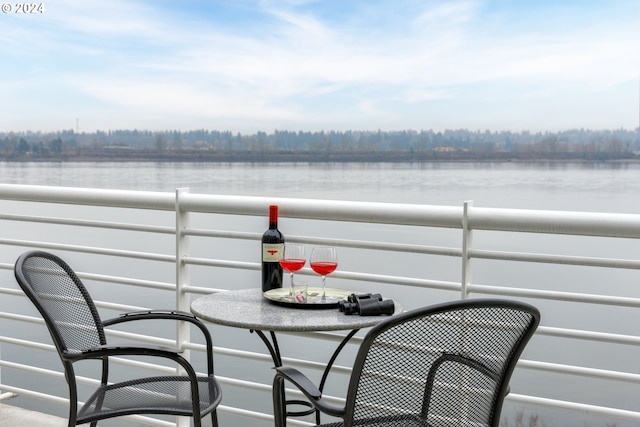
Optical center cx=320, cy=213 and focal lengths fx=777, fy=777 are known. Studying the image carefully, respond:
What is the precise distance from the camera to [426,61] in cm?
3344

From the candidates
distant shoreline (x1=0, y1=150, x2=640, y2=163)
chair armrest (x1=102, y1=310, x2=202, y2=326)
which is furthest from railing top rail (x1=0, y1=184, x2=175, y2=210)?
distant shoreline (x1=0, y1=150, x2=640, y2=163)

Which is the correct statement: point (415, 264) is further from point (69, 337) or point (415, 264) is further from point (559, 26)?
point (559, 26)

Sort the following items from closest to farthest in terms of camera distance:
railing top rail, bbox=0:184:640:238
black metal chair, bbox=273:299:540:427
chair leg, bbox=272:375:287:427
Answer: black metal chair, bbox=273:299:540:427 → chair leg, bbox=272:375:287:427 → railing top rail, bbox=0:184:640:238

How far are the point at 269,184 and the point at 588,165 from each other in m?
11.3

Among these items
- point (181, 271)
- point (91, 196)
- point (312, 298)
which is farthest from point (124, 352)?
point (91, 196)

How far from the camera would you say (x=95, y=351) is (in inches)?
93.5

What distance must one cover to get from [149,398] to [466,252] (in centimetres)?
127

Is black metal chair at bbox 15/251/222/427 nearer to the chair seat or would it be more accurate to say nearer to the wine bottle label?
the chair seat

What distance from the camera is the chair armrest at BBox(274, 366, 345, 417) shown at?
6.15 feet

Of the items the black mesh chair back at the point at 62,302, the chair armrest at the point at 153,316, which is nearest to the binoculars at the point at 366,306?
the chair armrest at the point at 153,316

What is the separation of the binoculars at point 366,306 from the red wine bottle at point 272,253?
1.29ft

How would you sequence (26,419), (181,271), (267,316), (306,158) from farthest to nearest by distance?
(306,158)
(26,419)
(181,271)
(267,316)

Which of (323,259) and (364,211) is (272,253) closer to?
(323,259)

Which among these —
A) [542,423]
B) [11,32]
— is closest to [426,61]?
[11,32]
